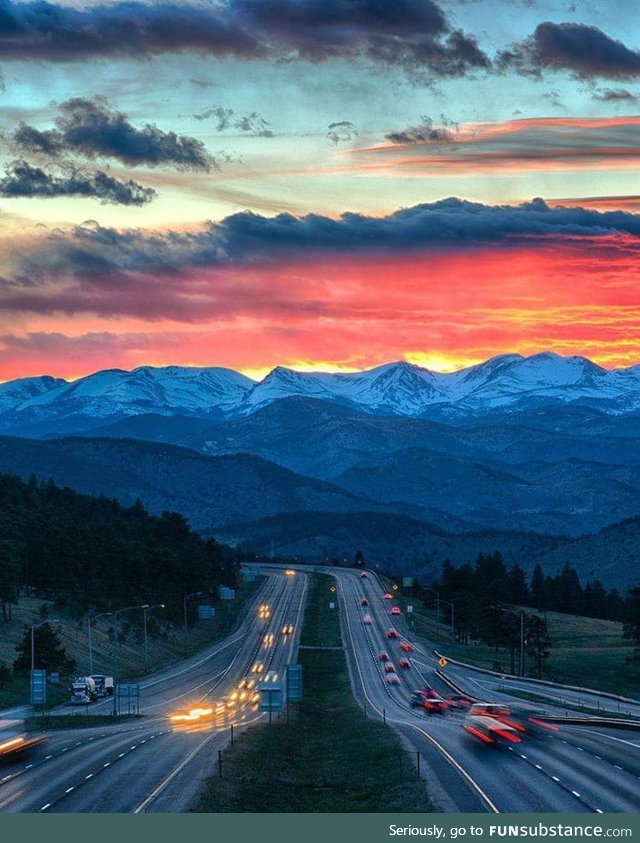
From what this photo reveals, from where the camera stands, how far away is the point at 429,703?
112688mm

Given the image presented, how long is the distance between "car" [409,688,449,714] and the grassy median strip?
5.41m

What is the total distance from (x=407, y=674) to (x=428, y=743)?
7219cm

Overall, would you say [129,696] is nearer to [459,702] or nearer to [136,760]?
[459,702]

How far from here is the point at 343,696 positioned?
135250 millimetres

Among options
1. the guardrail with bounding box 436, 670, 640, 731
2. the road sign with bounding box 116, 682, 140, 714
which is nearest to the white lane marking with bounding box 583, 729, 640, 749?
the guardrail with bounding box 436, 670, 640, 731

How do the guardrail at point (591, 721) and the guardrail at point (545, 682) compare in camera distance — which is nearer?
the guardrail at point (591, 721)

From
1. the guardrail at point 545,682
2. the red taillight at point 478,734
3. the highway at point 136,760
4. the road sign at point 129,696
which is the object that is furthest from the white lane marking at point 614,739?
the road sign at point 129,696

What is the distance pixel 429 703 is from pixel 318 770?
3098 centimetres

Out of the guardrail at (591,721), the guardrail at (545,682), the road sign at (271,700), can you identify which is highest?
the road sign at (271,700)

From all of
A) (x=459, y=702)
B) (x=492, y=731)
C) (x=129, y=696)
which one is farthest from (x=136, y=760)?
(x=459, y=702)

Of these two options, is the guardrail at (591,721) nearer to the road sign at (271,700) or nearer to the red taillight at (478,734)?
the red taillight at (478,734)

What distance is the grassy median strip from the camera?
66.0 metres

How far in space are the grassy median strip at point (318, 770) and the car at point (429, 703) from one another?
5414mm

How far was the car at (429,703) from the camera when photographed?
A: 366 ft
